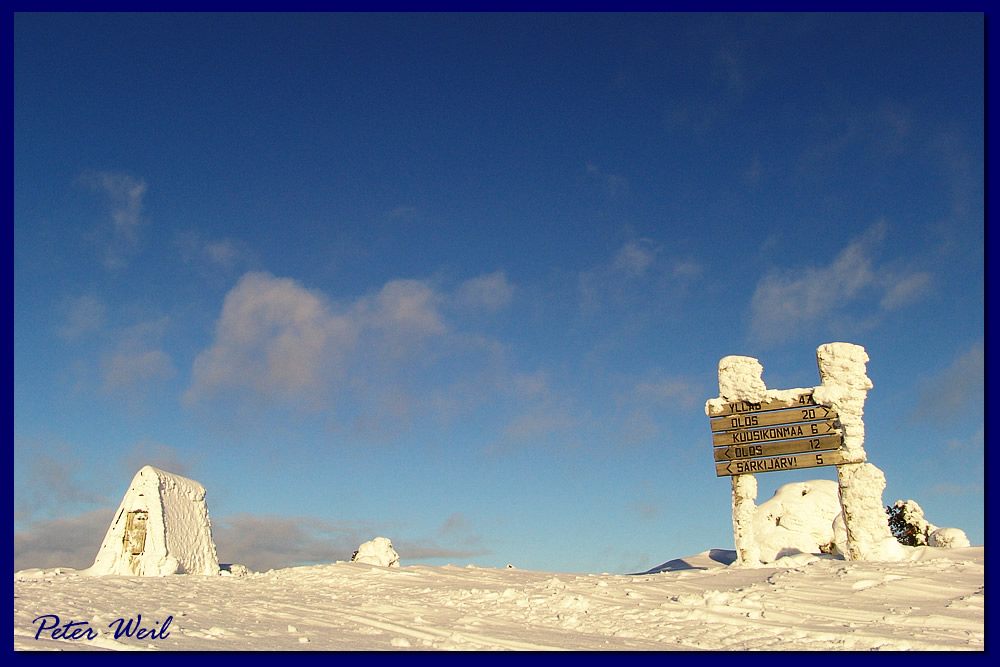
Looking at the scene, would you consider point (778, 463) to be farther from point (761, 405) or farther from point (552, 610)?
point (552, 610)

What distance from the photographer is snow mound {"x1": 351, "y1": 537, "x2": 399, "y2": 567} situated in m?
16.7

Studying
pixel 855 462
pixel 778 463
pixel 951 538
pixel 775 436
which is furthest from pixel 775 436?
pixel 951 538

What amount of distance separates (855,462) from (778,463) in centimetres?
140

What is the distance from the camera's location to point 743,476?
45.9 feet

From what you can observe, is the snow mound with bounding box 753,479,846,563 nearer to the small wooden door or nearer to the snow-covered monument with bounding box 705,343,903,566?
the snow-covered monument with bounding box 705,343,903,566

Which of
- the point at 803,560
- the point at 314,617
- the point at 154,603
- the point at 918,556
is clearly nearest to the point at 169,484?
the point at 154,603

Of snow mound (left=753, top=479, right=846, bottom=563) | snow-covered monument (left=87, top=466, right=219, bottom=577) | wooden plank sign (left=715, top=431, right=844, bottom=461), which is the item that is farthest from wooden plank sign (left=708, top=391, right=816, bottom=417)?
snow-covered monument (left=87, top=466, right=219, bottom=577)

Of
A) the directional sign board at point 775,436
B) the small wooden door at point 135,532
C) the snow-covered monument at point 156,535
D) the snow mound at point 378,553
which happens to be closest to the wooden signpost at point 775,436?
the directional sign board at point 775,436

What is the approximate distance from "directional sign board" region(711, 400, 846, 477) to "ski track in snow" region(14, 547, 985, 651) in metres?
2.42

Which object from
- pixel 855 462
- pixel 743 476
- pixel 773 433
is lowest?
pixel 743 476

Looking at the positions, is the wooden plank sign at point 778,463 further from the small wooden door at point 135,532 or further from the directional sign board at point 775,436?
the small wooden door at point 135,532

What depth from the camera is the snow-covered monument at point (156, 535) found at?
1362cm

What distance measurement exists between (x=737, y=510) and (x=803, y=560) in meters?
1.50

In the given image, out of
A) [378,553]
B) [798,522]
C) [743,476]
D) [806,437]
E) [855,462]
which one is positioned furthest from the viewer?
[798,522]
